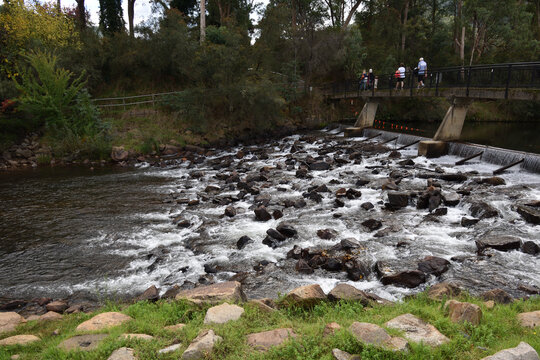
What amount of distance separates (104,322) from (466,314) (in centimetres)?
522

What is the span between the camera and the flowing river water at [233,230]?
793cm

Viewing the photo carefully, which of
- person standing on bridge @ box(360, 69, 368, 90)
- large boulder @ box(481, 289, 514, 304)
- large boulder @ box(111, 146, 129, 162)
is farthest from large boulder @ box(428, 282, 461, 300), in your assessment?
person standing on bridge @ box(360, 69, 368, 90)

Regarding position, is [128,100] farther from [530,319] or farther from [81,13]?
[530,319]

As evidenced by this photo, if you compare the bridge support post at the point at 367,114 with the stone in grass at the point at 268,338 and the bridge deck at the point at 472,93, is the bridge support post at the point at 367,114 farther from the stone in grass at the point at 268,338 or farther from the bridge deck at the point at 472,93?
the stone in grass at the point at 268,338

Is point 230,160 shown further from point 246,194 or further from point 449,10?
point 449,10

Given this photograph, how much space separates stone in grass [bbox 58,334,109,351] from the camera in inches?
178

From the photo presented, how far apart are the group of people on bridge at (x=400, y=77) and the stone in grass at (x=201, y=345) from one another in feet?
72.5

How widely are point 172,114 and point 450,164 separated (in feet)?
71.3

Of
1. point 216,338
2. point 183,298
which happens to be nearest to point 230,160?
point 183,298

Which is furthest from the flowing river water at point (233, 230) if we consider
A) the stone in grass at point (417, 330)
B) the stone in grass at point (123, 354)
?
the stone in grass at point (123, 354)

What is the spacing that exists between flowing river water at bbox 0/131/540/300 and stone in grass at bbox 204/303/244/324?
6.26 feet

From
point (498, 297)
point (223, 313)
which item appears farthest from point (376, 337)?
point (498, 297)

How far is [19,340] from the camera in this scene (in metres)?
4.98

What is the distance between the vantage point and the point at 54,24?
27.9m
